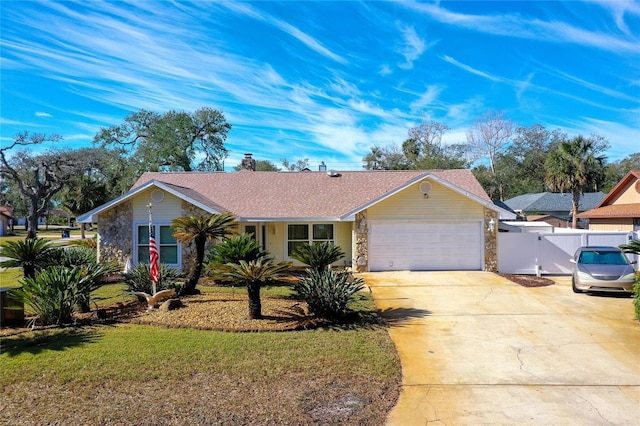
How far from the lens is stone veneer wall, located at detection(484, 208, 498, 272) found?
16328 millimetres

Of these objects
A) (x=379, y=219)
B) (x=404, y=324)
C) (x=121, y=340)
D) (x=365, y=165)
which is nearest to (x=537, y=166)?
(x=365, y=165)

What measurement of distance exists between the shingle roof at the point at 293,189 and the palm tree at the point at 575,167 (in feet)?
47.4

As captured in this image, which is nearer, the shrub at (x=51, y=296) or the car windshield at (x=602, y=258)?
the shrub at (x=51, y=296)

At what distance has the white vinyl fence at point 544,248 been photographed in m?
15.3

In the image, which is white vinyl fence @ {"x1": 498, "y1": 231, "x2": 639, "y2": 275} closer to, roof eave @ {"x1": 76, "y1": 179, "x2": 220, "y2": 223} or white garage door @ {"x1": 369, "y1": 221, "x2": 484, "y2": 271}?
white garage door @ {"x1": 369, "y1": 221, "x2": 484, "y2": 271}

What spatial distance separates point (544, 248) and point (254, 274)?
39.7 feet

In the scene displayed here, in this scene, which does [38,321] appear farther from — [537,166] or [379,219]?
[537,166]

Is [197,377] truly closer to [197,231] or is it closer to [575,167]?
[197,231]

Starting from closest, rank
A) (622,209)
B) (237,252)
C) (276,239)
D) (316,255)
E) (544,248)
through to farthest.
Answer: (237,252)
(316,255)
(544,248)
(276,239)
(622,209)

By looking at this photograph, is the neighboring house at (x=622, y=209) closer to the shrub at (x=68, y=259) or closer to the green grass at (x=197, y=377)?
the green grass at (x=197, y=377)

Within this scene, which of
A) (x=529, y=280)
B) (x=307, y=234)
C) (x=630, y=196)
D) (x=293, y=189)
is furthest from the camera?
(x=630, y=196)

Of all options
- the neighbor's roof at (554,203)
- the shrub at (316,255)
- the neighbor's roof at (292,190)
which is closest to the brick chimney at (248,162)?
the neighbor's roof at (292,190)

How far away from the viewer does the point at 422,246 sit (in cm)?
1666

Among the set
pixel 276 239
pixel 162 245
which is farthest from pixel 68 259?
pixel 276 239
